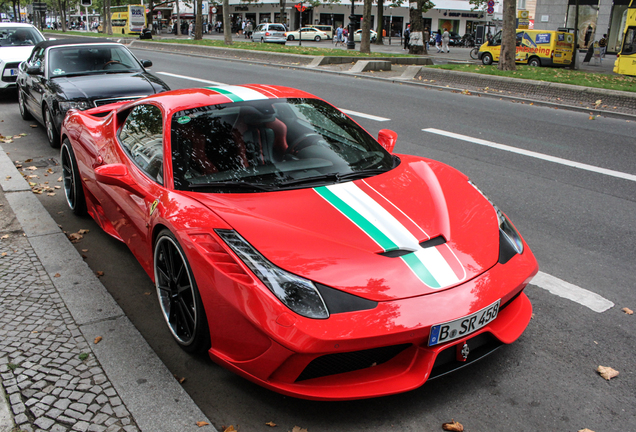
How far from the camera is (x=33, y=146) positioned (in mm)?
8078

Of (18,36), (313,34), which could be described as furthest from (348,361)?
(313,34)

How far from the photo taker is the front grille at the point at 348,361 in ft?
7.55

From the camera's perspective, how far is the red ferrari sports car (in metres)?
2.31

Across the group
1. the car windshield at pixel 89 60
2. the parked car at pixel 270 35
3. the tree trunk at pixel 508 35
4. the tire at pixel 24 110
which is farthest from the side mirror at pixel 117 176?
the parked car at pixel 270 35

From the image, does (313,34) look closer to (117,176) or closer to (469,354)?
(117,176)

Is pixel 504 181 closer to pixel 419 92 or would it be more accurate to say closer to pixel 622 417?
pixel 622 417

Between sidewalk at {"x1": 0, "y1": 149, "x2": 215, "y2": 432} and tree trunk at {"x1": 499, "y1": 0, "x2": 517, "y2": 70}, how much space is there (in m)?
15.0

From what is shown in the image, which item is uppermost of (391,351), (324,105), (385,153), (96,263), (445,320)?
(324,105)

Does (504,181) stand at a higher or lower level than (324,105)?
lower

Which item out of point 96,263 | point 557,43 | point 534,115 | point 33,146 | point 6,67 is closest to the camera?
point 96,263

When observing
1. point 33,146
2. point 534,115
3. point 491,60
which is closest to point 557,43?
point 491,60

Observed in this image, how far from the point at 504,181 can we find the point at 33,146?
262 inches

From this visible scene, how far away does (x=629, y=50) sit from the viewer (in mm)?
19016

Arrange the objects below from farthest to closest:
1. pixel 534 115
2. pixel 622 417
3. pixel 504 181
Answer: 1. pixel 534 115
2. pixel 504 181
3. pixel 622 417
